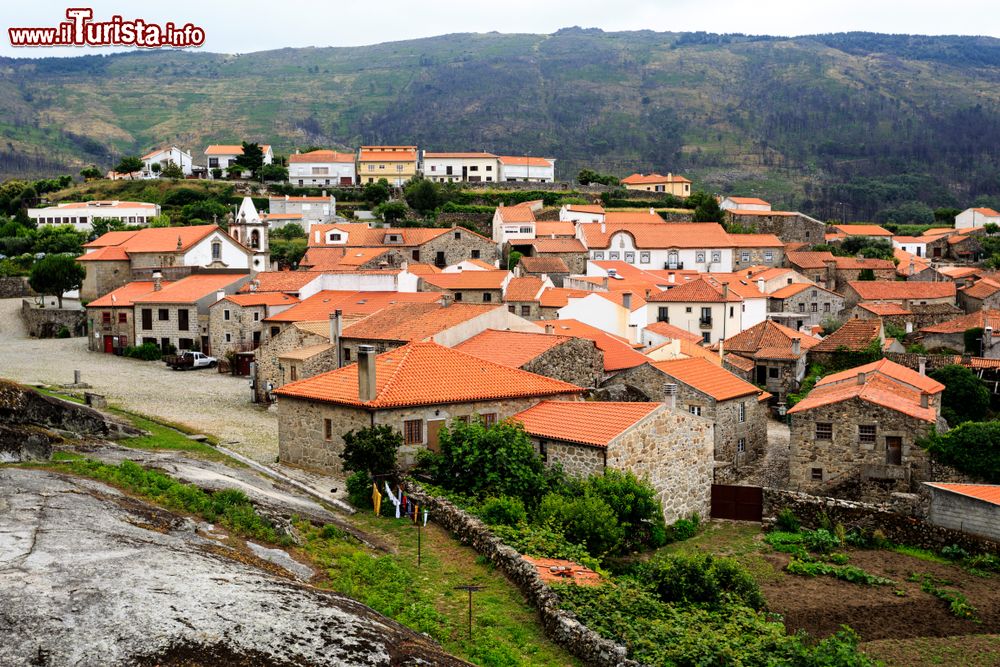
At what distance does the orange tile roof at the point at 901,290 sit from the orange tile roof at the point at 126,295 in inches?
1858

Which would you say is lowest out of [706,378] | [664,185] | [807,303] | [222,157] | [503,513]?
[807,303]

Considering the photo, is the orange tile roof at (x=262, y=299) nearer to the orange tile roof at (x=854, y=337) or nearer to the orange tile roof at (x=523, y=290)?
the orange tile roof at (x=523, y=290)

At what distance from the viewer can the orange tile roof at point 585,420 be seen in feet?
68.0

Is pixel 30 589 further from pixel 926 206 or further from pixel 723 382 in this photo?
pixel 926 206

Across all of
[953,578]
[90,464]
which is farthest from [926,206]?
[90,464]

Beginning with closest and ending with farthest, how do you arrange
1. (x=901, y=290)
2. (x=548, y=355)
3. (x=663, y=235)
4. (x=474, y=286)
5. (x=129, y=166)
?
(x=548, y=355)
(x=474, y=286)
(x=901, y=290)
(x=663, y=235)
(x=129, y=166)

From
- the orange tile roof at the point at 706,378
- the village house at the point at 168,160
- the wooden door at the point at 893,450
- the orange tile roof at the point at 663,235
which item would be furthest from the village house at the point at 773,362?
the village house at the point at 168,160

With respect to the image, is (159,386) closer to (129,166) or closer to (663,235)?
(663,235)

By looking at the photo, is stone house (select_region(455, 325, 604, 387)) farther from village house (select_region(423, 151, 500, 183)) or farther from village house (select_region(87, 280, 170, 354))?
village house (select_region(423, 151, 500, 183))

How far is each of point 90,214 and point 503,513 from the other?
75174 millimetres

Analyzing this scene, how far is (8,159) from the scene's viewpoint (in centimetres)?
17800

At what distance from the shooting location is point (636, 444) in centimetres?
2089

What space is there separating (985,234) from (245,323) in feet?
267

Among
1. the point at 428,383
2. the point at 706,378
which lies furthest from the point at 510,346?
the point at 706,378
